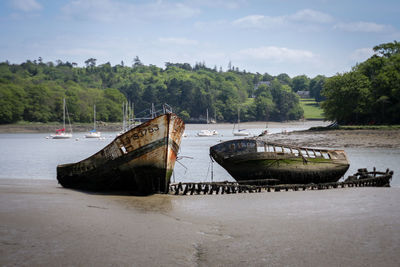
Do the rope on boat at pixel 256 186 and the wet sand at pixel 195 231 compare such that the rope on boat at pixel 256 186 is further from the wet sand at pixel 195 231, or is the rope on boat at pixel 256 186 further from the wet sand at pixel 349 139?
the wet sand at pixel 349 139

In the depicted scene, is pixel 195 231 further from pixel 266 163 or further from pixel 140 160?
pixel 266 163

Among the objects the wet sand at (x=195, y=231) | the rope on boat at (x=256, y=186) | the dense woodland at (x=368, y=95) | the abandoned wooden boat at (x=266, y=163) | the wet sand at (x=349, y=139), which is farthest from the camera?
the dense woodland at (x=368, y=95)

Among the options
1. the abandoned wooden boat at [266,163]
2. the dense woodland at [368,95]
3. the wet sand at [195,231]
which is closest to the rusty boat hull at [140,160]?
the wet sand at [195,231]

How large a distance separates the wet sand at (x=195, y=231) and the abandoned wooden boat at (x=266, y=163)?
5.25 meters

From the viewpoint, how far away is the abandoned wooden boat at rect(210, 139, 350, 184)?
2334 centimetres

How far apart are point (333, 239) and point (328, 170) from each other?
14.4 m

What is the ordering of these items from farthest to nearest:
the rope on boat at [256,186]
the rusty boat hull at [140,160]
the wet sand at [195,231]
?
the rope on boat at [256,186]
the rusty boat hull at [140,160]
the wet sand at [195,231]

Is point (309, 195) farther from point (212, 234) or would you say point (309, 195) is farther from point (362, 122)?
point (362, 122)

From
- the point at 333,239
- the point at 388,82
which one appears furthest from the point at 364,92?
the point at 333,239

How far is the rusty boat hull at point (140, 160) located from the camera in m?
18.8

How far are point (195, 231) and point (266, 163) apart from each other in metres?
12.0

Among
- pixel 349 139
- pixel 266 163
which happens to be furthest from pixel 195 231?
pixel 349 139

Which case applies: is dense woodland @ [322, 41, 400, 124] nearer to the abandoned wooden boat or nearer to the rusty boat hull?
the abandoned wooden boat

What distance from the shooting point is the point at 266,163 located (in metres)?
23.3
